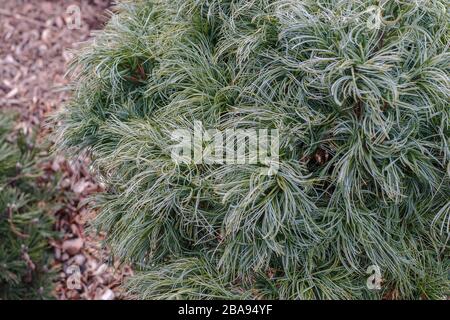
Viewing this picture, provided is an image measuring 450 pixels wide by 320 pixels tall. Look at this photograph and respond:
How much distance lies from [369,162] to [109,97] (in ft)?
3.86

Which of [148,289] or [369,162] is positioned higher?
[369,162]

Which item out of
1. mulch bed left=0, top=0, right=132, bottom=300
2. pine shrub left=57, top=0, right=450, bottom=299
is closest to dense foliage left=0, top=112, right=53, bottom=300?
mulch bed left=0, top=0, right=132, bottom=300

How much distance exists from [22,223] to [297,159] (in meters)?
1.99

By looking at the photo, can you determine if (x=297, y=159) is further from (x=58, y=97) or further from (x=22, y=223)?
(x=58, y=97)

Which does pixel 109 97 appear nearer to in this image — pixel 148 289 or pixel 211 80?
pixel 211 80

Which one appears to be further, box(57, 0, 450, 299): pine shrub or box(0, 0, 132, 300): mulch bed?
A: box(0, 0, 132, 300): mulch bed

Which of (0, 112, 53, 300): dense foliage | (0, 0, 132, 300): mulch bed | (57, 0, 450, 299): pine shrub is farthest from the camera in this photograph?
(0, 0, 132, 300): mulch bed

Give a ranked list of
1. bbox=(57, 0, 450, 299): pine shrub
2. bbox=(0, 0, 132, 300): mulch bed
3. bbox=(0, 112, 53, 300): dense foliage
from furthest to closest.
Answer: bbox=(0, 0, 132, 300): mulch bed < bbox=(0, 112, 53, 300): dense foliage < bbox=(57, 0, 450, 299): pine shrub

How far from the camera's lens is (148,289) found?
221 centimetres

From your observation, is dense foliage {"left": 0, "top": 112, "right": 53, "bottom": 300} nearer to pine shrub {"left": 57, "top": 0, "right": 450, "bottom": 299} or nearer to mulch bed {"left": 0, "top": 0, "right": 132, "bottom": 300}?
mulch bed {"left": 0, "top": 0, "right": 132, "bottom": 300}

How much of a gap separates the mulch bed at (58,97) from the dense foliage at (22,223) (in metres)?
0.15

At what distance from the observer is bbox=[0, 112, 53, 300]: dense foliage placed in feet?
10.9

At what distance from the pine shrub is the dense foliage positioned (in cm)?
118

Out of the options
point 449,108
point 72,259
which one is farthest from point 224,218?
point 72,259
